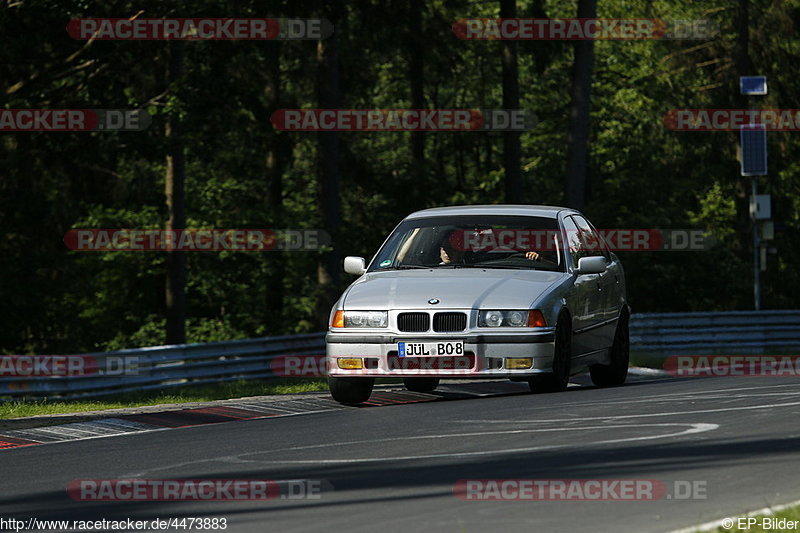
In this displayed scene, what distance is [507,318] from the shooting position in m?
13.3

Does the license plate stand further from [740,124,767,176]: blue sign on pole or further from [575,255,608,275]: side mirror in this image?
[740,124,767,176]: blue sign on pole

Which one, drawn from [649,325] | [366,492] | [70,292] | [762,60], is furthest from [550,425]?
[762,60]

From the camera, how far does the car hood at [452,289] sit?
13328 millimetres

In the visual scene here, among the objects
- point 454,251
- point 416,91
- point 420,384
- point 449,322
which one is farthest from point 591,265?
point 416,91

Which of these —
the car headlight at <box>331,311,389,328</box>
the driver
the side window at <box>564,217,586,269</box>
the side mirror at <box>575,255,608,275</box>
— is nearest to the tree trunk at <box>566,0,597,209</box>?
the side window at <box>564,217,586,269</box>

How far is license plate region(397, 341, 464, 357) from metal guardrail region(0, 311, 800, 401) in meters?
5.55

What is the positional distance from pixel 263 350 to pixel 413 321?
844 cm

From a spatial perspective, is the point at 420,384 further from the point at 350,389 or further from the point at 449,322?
the point at 449,322

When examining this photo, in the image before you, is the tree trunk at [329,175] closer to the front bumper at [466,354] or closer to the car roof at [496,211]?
the car roof at [496,211]

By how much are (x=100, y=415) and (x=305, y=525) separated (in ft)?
23.3

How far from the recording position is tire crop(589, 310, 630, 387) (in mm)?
16281

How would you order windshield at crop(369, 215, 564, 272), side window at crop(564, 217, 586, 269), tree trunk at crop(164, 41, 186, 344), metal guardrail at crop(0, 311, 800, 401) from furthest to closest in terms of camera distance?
tree trunk at crop(164, 41, 186, 344) < metal guardrail at crop(0, 311, 800, 401) < side window at crop(564, 217, 586, 269) < windshield at crop(369, 215, 564, 272)

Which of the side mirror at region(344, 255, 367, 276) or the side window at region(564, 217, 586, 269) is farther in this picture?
the side window at region(564, 217, 586, 269)

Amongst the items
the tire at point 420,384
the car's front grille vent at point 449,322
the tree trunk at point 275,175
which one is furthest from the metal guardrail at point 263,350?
the tree trunk at point 275,175
